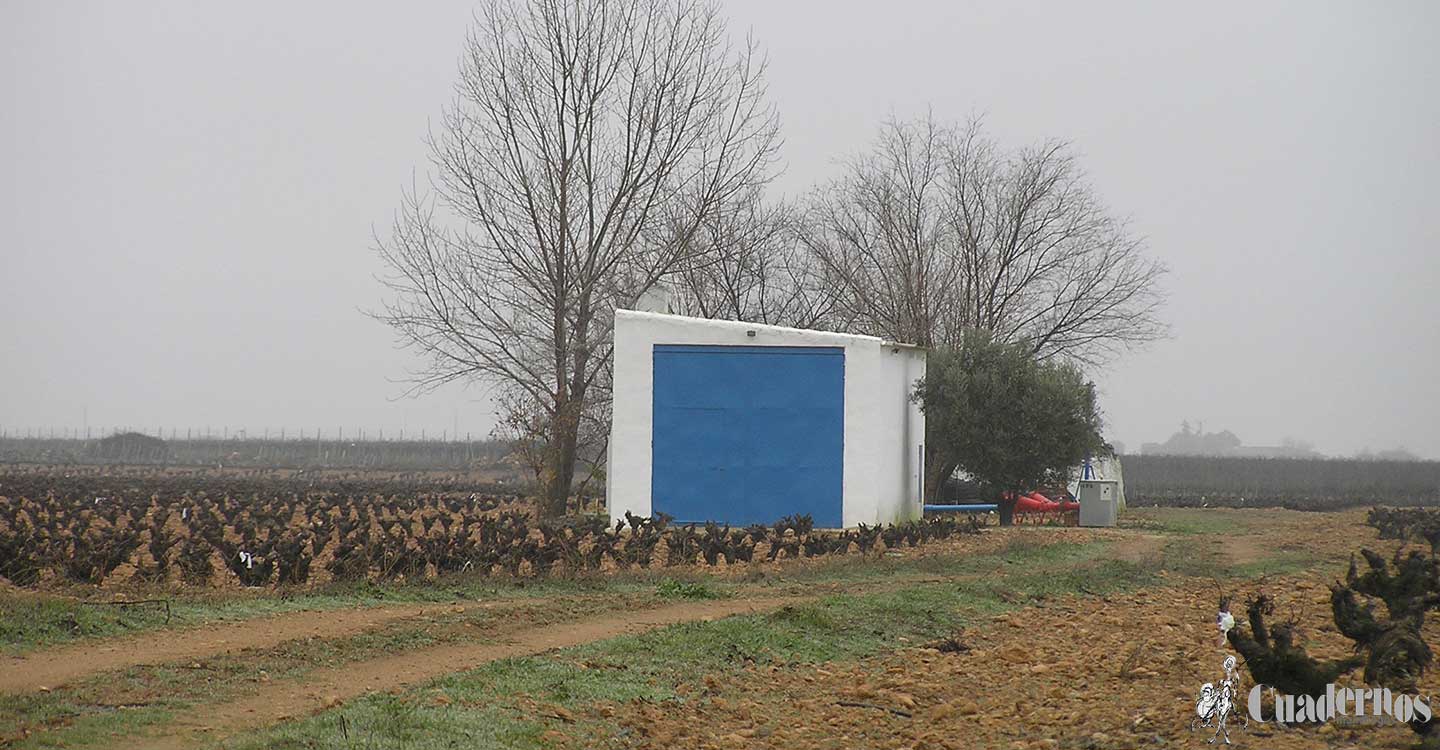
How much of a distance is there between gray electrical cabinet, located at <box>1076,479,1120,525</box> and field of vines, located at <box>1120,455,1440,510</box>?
1719 cm

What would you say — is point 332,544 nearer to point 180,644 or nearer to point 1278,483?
point 180,644

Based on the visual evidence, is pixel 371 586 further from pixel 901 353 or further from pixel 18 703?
pixel 901 353

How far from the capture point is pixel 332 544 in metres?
19.2

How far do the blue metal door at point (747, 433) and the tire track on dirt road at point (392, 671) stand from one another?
10950 millimetres

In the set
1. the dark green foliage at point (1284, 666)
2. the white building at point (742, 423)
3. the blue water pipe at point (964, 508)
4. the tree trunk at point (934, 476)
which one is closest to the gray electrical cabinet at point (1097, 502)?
the blue water pipe at point (964, 508)

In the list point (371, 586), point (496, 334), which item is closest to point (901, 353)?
point (496, 334)

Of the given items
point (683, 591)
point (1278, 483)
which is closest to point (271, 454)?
point (1278, 483)

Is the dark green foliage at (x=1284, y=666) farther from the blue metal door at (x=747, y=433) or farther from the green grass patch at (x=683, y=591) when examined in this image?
the blue metal door at (x=747, y=433)

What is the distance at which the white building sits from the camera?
25.9 metres

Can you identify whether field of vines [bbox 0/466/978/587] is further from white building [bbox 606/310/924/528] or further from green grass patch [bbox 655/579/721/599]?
green grass patch [bbox 655/579/721/599]

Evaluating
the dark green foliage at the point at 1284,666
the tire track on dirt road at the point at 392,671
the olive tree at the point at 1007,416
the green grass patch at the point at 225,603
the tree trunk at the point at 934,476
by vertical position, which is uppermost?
the olive tree at the point at 1007,416

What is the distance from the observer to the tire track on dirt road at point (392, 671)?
8.03 m

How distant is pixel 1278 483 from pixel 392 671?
205 ft

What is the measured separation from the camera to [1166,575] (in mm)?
18000
